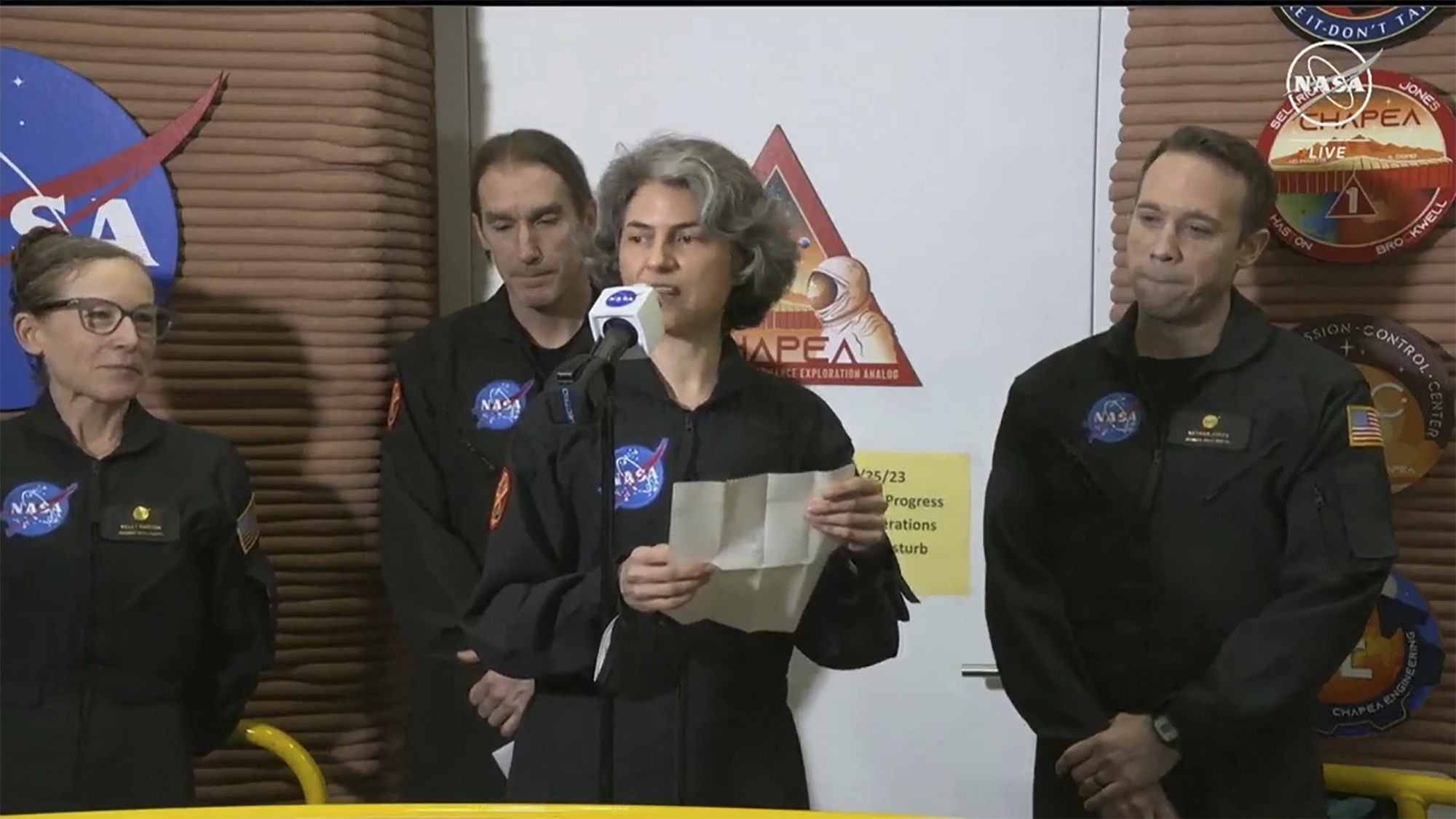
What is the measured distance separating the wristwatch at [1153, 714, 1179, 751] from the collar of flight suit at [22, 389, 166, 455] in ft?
3.98

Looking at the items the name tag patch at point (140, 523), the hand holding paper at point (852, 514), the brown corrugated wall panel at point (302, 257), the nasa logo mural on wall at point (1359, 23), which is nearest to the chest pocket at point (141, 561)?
the name tag patch at point (140, 523)

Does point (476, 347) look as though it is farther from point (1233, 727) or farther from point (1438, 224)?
point (1438, 224)

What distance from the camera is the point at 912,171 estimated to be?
148 cm

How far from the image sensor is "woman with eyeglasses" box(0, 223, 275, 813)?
148cm

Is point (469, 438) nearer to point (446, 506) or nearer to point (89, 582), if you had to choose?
point (446, 506)

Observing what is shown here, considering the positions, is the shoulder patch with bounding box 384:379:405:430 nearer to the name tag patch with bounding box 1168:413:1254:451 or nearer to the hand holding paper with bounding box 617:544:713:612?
the hand holding paper with bounding box 617:544:713:612

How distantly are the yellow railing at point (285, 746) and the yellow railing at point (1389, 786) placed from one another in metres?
1.20

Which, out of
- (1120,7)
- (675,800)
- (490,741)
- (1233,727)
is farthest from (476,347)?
(1233,727)

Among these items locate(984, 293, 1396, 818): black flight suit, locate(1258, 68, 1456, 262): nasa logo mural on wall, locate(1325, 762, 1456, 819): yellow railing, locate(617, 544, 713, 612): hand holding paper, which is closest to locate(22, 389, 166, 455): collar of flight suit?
locate(617, 544, 713, 612): hand holding paper

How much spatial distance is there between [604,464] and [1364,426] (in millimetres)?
855

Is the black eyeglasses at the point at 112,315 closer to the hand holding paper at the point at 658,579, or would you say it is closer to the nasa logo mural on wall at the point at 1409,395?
the hand holding paper at the point at 658,579

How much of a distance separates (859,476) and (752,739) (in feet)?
1.08

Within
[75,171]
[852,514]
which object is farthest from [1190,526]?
[75,171]

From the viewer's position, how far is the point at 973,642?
149 cm
